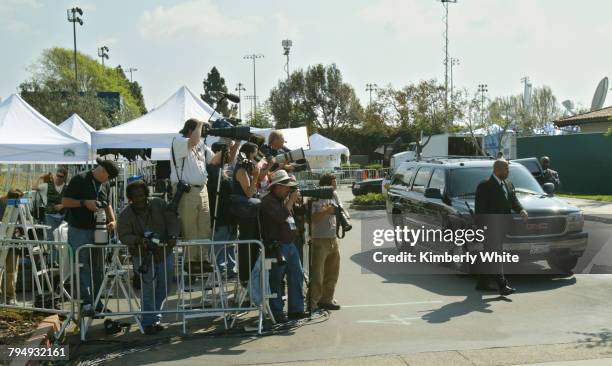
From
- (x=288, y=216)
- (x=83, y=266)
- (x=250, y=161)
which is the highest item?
(x=250, y=161)

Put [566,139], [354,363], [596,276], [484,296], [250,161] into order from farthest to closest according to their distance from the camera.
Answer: [566,139] → [596,276] → [484,296] → [250,161] → [354,363]

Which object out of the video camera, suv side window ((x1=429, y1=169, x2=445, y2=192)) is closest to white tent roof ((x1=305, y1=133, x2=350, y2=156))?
suv side window ((x1=429, y1=169, x2=445, y2=192))

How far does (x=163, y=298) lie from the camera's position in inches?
259

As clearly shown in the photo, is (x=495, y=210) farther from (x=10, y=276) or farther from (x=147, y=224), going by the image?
(x=10, y=276)

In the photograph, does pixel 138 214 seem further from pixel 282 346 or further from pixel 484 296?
pixel 484 296

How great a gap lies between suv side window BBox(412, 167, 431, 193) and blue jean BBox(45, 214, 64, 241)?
625 cm

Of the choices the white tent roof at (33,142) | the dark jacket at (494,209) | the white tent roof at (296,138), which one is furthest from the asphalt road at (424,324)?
the white tent roof at (296,138)

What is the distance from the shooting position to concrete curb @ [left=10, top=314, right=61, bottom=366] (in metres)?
5.50

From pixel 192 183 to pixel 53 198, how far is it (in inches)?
178

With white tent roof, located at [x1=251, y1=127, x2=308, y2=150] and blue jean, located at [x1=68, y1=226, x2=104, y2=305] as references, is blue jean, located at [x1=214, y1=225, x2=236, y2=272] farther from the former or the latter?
white tent roof, located at [x1=251, y1=127, x2=308, y2=150]

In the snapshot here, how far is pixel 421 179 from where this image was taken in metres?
11.0

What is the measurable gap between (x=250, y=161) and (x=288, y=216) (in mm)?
869

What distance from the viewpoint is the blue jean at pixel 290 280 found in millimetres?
6738

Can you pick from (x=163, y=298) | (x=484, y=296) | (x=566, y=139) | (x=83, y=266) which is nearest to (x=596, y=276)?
(x=484, y=296)
